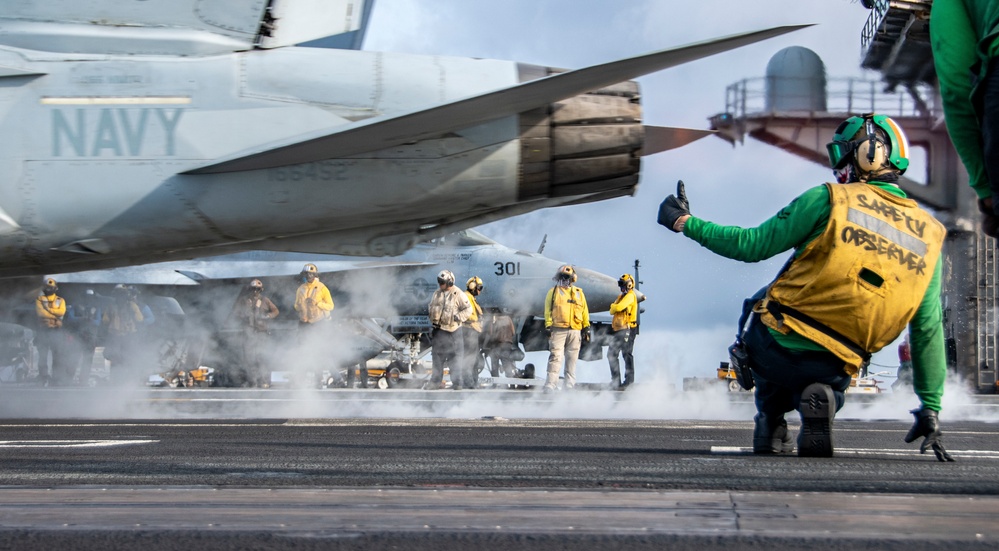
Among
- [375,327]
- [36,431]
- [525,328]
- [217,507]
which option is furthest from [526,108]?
[525,328]

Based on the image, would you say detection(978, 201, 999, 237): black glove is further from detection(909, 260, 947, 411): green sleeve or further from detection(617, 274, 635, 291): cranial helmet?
detection(617, 274, 635, 291): cranial helmet

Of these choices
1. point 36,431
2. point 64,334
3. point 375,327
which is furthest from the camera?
point 375,327

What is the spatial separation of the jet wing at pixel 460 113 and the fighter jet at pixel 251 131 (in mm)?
16

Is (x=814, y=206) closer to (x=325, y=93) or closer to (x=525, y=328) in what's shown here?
(x=325, y=93)

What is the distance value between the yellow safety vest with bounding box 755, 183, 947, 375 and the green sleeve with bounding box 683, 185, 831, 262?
0.05 metres

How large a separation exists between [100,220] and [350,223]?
162 centimetres

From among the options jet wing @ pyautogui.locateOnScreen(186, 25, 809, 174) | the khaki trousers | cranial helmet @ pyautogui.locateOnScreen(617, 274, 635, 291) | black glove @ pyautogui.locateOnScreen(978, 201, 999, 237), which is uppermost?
jet wing @ pyautogui.locateOnScreen(186, 25, 809, 174)

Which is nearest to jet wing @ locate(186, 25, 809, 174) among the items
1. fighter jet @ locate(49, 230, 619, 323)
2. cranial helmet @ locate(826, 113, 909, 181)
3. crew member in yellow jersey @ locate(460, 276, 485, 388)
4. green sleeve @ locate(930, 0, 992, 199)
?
cranial helmet @ locate(826, 113, 909, 181)

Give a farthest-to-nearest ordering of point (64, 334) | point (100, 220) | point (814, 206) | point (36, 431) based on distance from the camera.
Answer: point (64, 334) < point (100, 220) < point (36, 431) < point (814, 206)

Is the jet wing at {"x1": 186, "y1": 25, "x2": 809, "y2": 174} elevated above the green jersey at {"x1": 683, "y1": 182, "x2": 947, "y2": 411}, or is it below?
above

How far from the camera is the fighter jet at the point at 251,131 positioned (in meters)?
6.82

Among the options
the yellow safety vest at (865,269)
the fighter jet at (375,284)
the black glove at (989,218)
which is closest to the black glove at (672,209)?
the yellow safety vest at (865,269)

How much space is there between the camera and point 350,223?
7.38 meters

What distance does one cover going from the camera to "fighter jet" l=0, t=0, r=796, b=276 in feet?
22.4
